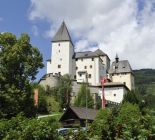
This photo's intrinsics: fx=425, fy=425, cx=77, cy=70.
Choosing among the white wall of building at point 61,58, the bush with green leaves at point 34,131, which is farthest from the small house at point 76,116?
the white wall of building at point 61,58

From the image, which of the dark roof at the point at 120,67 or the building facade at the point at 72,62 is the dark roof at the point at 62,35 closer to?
the building facade at the point at 72,62

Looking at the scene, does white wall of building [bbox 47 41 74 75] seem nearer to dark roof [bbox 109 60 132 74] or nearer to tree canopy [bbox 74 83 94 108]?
dark roof [bbox 109 60 132 74]

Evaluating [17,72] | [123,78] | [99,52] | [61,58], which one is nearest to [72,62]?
[61,58]

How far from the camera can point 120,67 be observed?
13388 cm

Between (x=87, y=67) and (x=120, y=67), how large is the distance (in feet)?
46.2

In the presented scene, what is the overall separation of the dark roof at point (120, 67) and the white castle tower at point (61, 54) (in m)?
15.1

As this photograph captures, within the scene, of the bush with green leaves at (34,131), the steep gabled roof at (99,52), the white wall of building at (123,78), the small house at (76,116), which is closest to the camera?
the bush with green leaves at (34,131)

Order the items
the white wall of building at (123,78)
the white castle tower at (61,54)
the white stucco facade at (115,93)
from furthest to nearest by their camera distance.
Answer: the white wall of building at (123,78), the white castle tower at (61,54), the white stucco facade at (115,93)

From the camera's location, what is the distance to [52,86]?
10225 centimetres

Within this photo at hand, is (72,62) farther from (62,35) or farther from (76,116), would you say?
(76,116)

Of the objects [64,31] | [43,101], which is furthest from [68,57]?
[43,101]

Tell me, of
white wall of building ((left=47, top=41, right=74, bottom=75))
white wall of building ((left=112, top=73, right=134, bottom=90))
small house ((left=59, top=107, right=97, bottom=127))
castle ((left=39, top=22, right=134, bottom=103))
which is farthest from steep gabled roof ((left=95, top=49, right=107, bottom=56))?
small house ((left=59, top=107, right=97, bottom=127))


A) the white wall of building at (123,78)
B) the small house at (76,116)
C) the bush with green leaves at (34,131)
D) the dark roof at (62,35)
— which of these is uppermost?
the dark roof at (62,35)

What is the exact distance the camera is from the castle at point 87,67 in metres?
114
